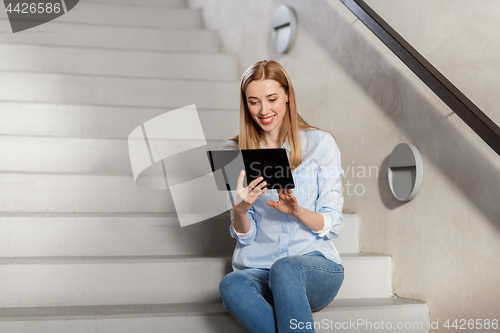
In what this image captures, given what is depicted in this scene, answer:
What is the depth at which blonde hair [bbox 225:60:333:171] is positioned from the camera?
1349 mm

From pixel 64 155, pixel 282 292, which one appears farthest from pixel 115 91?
pixel 282 292

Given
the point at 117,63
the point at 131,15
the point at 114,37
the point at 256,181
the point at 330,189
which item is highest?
the point at 131,15

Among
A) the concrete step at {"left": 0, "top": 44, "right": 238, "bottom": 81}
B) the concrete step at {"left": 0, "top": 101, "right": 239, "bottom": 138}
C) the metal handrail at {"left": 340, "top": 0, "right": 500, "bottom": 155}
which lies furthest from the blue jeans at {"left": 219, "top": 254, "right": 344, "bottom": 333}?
the concrete step at {"left": 0, "top": 44, "right": 238, "bottom": 81}

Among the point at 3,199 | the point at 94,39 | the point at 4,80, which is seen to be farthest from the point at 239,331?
the point at 94,39

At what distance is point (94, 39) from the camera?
9.56ft

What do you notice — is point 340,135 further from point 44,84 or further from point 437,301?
point 44,84

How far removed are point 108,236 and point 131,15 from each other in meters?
2.12

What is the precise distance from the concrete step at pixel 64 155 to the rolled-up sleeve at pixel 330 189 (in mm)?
875

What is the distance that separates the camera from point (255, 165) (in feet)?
3.91

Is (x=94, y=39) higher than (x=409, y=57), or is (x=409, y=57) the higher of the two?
(x=94, y=39)

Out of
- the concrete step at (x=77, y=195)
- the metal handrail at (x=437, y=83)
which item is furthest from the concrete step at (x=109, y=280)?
the metal handrail at (x=437, y=83)

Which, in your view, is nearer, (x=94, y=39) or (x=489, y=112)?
(x=489, y=112)

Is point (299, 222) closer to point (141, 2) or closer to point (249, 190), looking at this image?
point (249, 190)

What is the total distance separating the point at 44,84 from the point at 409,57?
1813 millimetres
